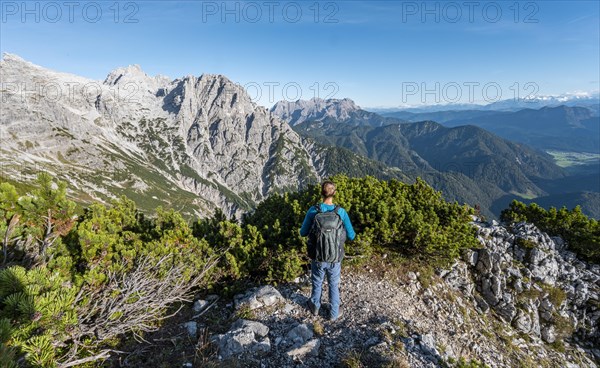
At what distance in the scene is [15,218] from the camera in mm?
7543

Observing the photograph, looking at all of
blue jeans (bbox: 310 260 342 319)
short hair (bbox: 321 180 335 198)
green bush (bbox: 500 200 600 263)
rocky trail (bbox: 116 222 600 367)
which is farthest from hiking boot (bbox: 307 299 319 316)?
green bush (bbox: 500 200 600 263)

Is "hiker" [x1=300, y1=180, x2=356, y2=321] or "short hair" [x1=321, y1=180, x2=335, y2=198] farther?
"short hair" [x1=321, y1=180, x2=335, y2=198]

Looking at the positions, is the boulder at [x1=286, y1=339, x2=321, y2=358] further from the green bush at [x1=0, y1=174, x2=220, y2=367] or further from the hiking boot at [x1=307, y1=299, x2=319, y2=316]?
the green bush at [x1=0, y1=174, x2=220, y2=367]

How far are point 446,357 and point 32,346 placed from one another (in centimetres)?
878

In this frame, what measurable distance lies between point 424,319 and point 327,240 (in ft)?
16.3

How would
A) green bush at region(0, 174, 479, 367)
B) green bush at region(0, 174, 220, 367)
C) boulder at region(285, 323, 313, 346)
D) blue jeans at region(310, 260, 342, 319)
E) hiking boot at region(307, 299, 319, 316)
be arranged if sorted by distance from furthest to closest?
1. hiking boot at region(307, 299, 319, 316)
2. blue jeans at region(310, 260, 342, 319)
3. boulder at region(285, 323, 313, 346)
4. green bush at region(0, 174, 479, 367)
5. green bush at region(0, 174, 220, 367)

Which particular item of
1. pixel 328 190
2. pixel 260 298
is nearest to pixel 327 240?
pixel 328 190

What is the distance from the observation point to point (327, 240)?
835cm

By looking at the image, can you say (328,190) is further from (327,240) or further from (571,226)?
(571,226)

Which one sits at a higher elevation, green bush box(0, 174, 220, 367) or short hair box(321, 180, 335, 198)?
short hair box(321, 180, 335, 198)

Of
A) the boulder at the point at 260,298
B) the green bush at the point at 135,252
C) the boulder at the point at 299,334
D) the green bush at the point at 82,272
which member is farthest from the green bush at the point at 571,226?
the green bush at the point at 82,272

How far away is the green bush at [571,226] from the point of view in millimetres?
16612

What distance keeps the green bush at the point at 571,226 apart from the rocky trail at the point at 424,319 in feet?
2.29

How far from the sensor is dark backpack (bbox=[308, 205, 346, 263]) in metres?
8.36
